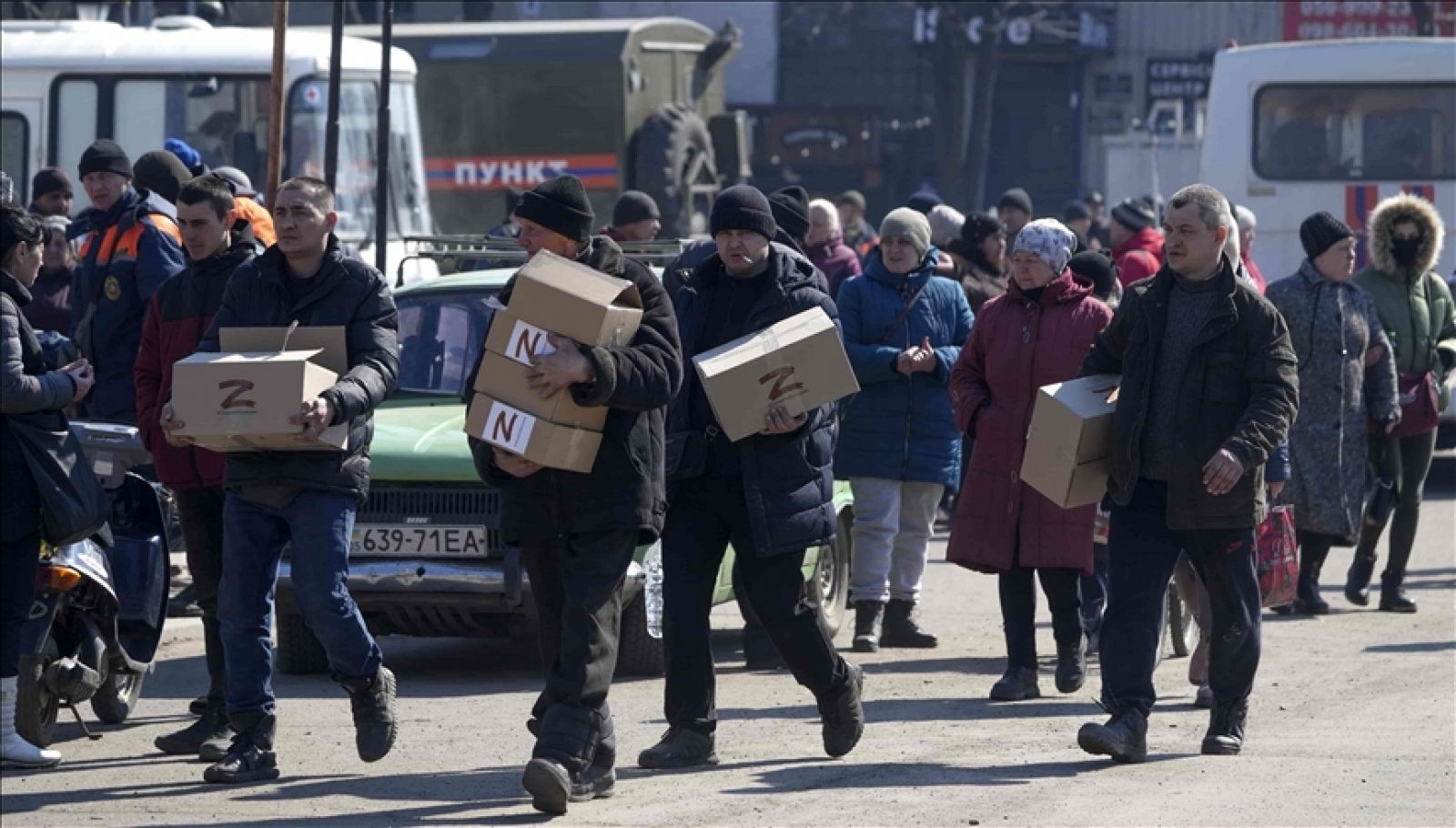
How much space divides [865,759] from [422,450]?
2484 mm

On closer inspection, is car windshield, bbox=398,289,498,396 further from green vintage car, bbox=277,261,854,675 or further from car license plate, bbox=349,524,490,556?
car license plate, bbox=349,524,490,556

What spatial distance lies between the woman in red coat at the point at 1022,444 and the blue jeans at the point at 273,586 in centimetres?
280

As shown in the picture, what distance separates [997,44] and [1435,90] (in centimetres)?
2611

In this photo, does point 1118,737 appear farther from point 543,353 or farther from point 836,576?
point 836,576

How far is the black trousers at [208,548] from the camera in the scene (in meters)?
7.93

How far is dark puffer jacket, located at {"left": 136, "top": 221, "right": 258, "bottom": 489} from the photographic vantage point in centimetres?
782

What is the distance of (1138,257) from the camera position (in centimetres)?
1290

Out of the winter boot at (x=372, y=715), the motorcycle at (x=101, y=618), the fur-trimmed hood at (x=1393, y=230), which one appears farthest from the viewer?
the fur-trimmed hood at (x=1393, y=230)

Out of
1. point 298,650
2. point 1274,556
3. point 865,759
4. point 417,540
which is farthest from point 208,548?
point 1274,556

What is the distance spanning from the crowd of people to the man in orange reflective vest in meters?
0.01

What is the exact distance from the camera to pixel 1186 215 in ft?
25.2

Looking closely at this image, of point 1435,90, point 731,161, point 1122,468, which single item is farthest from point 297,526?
point 731,161

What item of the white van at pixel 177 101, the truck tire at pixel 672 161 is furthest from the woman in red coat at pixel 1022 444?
the truck tire at pixel 672 161

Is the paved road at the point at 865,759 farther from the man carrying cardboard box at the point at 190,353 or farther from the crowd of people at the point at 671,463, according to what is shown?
the man carrying cardboard box at the point at 190,353
